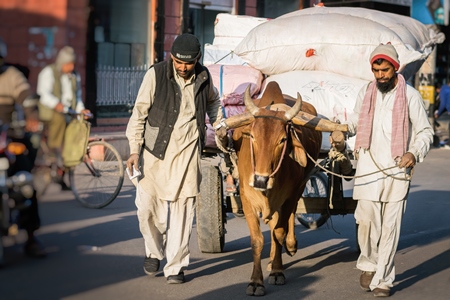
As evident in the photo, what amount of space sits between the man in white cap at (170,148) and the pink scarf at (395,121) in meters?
1.25

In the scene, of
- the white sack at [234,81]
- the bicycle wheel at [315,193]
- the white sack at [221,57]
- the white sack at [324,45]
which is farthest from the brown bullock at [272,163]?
the white sack at [221,57]

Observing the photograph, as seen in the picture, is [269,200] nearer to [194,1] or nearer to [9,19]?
[9,19]

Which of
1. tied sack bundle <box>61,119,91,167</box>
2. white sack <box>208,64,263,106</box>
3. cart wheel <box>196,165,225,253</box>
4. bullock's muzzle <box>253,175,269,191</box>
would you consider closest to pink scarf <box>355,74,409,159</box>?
bullock's muzzle <box>253,175,269,191</box>

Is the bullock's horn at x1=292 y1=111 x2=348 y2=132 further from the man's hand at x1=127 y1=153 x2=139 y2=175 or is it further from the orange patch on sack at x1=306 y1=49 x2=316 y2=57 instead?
the orange patch on sack at x1=306 y1=49 x2=316 y2=57

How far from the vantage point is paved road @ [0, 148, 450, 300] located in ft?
6.66

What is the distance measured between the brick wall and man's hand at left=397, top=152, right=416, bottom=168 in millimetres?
4278

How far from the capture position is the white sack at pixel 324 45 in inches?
328

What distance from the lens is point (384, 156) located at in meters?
5.89

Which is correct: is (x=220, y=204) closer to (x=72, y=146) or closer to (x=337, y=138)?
(x=337, y=138)

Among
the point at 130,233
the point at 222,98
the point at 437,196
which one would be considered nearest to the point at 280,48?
the point at 222,98

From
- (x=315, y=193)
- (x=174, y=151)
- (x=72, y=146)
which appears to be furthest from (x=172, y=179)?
(x=72, y=146)

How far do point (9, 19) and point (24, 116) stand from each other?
0.89 feet

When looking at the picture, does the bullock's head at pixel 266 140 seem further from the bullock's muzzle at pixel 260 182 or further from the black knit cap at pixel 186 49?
the black knit cap at pixel 186 49

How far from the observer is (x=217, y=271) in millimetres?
6508
